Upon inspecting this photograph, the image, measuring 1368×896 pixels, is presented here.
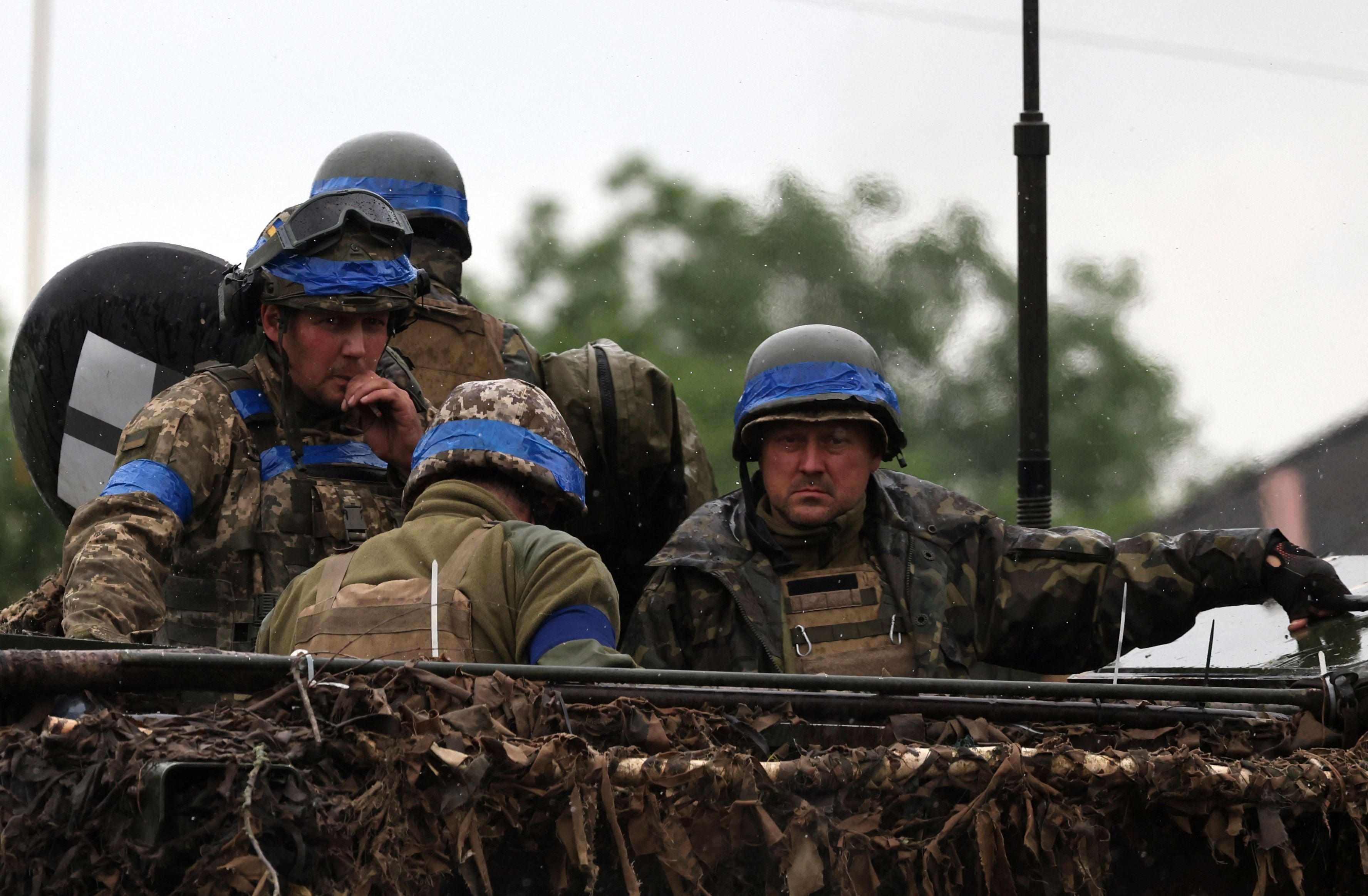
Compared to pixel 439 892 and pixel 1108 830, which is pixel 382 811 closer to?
pixel 439 892

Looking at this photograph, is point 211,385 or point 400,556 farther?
point 211,385

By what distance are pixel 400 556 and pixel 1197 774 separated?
1548mm

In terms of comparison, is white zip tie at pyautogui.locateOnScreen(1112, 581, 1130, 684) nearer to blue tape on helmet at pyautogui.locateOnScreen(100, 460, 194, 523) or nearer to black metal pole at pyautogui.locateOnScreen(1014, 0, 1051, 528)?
black metal pole at pyautogui.locateOnScreen(1014, 0, 1051, 528)

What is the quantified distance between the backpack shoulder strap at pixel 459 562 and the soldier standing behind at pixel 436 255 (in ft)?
6.39

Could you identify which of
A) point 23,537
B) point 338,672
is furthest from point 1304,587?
point 23,537

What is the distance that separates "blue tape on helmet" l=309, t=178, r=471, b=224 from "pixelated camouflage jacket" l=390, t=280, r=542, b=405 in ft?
1.38

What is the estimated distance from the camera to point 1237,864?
3.13 m

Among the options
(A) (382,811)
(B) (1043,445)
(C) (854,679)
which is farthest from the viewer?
(B) (1043,445)

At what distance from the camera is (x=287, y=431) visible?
4848 millimetres

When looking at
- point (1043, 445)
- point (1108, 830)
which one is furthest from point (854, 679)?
point (1043, 445)

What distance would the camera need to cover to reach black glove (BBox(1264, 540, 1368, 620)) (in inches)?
167

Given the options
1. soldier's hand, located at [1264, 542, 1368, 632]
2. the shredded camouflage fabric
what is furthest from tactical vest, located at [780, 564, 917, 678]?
the shredded camouflage fabric

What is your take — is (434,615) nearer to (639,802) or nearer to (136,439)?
(639,802)

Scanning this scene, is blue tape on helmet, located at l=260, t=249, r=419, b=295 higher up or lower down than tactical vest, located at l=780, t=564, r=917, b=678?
higher up
